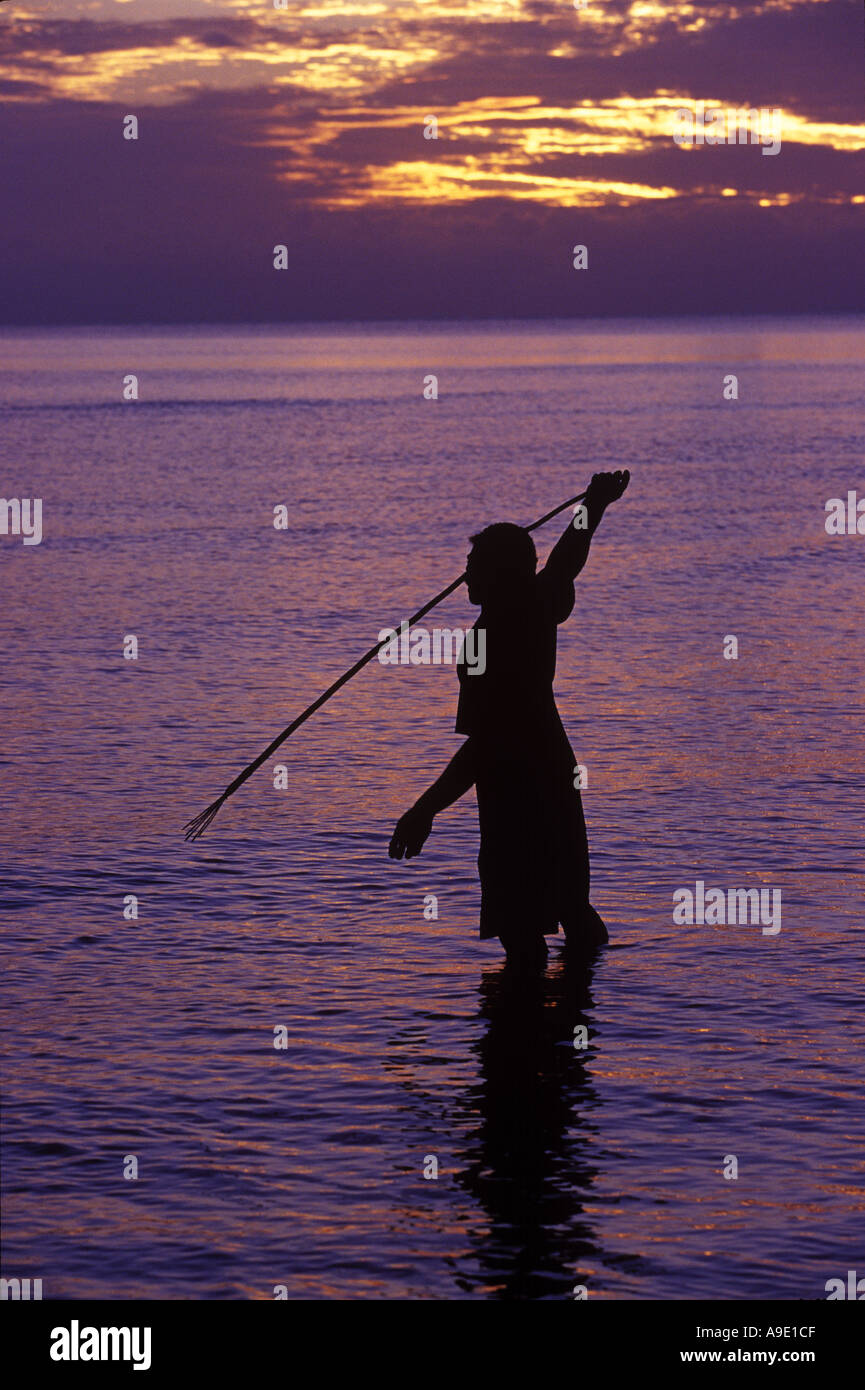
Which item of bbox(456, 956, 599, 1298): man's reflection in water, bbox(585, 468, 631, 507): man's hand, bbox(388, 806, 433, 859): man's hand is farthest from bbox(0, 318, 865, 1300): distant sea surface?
bbox(585, 468, 631, 507): man's hand

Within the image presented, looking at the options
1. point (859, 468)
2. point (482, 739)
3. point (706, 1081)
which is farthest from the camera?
point (859, 468)

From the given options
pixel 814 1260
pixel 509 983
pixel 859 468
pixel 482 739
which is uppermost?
pixel 859 468

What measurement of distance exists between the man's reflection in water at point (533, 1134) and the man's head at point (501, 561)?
1933mm

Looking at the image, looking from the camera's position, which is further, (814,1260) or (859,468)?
(859,468)

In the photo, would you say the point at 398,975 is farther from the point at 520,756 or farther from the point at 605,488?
the point at 605,488

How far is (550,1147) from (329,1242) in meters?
1.19

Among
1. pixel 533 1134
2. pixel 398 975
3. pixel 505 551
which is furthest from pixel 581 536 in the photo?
pixel 533 1134

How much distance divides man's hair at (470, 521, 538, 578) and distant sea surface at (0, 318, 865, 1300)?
206 centimetres

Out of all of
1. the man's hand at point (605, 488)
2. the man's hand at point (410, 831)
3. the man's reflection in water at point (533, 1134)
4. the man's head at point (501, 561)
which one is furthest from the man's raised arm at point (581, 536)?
the man's reflection in water at point (533, 1134)

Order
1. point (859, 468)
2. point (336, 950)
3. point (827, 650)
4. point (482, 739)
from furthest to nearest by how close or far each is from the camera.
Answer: point (859, 468), point (827, 650), point (336, 950), point (482, 739)

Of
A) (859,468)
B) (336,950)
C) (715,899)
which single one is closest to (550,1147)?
(336,950)

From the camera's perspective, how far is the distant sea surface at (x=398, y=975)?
736 cm

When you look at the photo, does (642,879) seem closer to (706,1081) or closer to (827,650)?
(706,1081)

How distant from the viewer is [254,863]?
12789 millimetres
